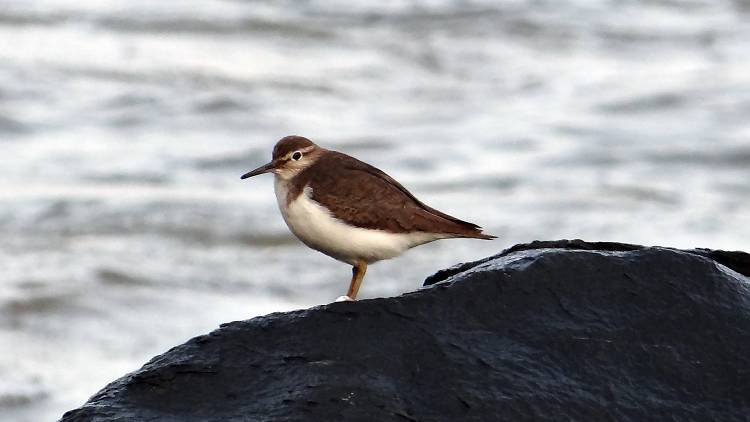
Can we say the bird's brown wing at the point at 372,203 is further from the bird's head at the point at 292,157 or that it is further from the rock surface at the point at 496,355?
the rock surface at the point at 496,355

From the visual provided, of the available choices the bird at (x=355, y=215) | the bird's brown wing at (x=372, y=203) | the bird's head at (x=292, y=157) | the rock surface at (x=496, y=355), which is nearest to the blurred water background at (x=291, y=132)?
the bird's head at (x=292, y=157)

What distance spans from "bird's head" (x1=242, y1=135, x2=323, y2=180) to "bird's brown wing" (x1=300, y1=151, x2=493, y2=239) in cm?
12

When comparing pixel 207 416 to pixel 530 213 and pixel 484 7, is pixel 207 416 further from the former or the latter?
pixel 484 7

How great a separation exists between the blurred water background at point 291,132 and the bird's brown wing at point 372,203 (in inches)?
150

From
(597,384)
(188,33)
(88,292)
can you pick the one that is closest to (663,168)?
(88,292)

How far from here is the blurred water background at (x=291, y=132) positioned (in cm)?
1098

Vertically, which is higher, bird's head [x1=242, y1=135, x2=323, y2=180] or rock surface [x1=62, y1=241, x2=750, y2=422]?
bird's head [x1=242, y1=135, x2=323, y2=180]

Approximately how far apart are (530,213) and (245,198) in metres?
2.82

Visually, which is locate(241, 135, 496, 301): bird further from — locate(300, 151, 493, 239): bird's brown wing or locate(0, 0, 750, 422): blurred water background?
locate(0, 0, 750, 422): blurred water background

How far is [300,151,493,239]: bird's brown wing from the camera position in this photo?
5.52m

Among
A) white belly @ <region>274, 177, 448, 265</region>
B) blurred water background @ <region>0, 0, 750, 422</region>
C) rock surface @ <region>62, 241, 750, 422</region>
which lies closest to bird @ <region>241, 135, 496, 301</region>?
white belly @ <region>274, 177, 448, 265</region>

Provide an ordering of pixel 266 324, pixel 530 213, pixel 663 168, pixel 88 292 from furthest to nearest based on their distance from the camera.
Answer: pixel 663 168
pixel 530 213
pixel 88 292
pixel 266 324

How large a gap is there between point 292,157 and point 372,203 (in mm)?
477

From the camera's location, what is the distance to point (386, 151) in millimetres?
14266
